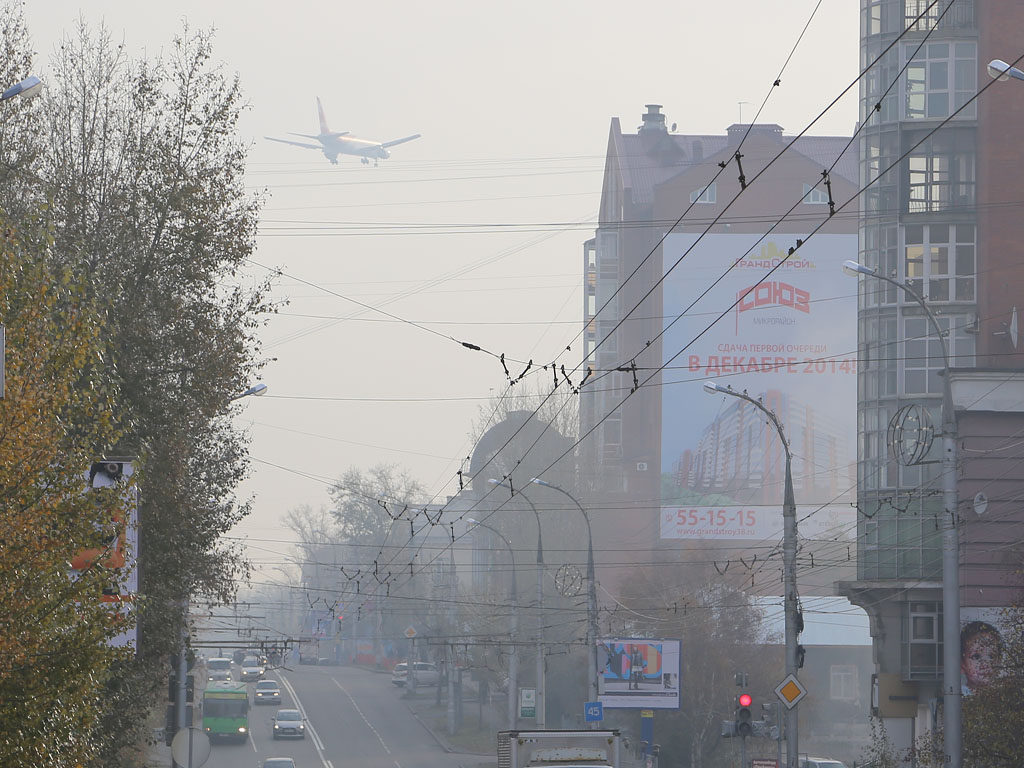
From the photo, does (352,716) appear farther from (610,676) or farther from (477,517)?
(610,676)

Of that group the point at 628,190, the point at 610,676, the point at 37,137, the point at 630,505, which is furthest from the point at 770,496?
the point at 37,137

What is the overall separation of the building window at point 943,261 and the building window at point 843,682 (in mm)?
37605

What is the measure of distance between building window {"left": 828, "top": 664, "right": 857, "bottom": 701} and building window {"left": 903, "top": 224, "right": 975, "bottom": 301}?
37.6 metres

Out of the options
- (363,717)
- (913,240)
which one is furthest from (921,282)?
(363,717)

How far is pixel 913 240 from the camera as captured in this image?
145ft

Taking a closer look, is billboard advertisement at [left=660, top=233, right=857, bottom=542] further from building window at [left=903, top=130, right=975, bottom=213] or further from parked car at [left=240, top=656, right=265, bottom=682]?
building window at [left=903, top=130, right=975, bottom=213]

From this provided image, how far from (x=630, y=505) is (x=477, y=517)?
16.6 meters

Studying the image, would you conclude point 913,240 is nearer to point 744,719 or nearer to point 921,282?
point 921,282

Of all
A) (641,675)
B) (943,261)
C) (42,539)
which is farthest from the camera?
(641,675)

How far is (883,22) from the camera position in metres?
46.1

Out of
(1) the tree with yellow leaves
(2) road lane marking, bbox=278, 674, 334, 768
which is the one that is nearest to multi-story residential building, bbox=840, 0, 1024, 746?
(2) road lane marking, bbox=278, 674, 334, 768


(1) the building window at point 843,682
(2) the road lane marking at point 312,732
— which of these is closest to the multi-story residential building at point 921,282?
(2) the road lane marking at point 312,732

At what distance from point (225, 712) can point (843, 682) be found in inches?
1238

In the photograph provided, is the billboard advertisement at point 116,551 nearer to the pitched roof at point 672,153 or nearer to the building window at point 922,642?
the building window at point 922,642
